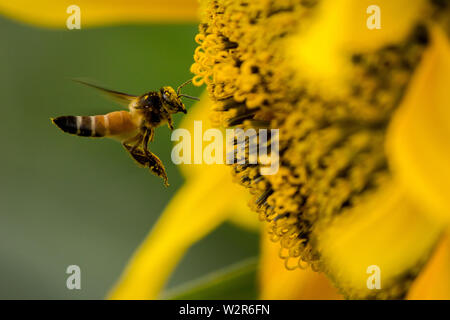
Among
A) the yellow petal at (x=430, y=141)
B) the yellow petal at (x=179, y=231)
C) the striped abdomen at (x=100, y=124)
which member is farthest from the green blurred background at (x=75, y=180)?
the yellow petal at (x=430, y=141)

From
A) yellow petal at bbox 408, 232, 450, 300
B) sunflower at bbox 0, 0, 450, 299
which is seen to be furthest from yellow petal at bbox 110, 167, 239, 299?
yellow petal at bbox 408, 232, 450, 300

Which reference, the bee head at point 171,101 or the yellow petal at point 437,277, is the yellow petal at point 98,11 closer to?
the bee head at point 171,101

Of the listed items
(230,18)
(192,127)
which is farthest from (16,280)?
(230,18)

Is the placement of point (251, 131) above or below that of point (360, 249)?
above

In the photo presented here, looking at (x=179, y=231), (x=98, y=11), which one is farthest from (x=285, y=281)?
(x=98, y=11)

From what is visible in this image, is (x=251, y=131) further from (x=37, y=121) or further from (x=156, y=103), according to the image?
(x=37, y=121)

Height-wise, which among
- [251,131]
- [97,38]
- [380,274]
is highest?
[97,38]

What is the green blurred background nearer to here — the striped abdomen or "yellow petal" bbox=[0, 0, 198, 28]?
"yellow petal" bbox=[0, 0, 198, 28]
